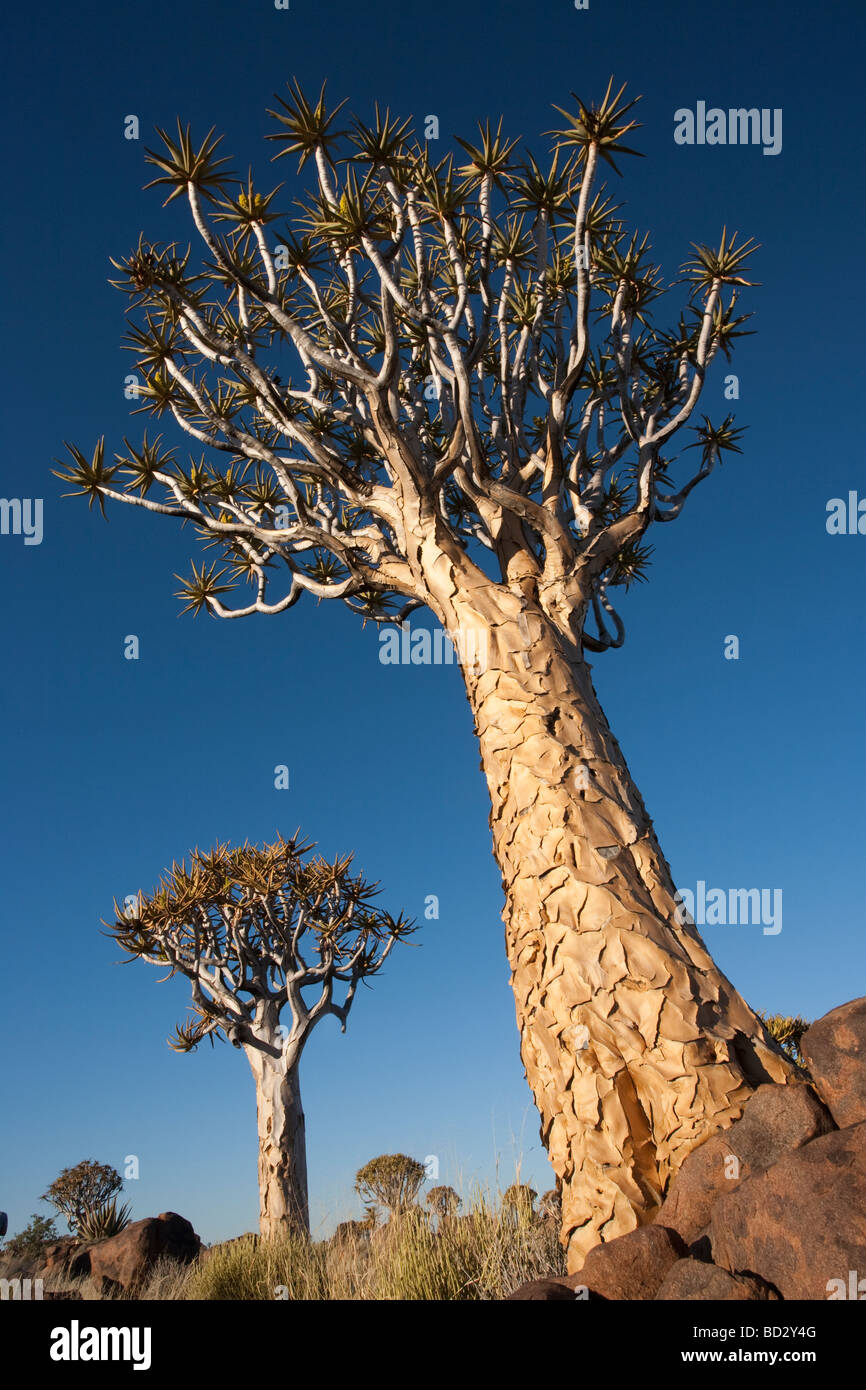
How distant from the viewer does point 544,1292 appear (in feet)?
11.9

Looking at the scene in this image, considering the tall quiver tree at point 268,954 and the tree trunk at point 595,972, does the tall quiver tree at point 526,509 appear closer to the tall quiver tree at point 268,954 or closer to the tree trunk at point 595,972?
the tree trunk at point 595,972

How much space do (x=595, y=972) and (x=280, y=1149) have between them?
9.23m

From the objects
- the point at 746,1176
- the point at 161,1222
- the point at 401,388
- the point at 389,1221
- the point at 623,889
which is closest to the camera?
the point at 746,1176

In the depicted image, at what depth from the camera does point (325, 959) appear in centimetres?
1347

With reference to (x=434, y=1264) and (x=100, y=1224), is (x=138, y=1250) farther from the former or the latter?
(x=434, y=1264)

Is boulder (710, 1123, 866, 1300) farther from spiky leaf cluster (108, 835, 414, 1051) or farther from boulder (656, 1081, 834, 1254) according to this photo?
spiky leaf cluster (108, 835, 414, 1051)

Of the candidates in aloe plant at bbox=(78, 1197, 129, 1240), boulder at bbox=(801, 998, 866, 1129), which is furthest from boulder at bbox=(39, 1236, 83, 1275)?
boulder at bbox=(801, 998, 866, 1129)

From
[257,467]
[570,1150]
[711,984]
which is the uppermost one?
[257,467]

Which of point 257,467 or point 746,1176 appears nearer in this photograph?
point 746,1176

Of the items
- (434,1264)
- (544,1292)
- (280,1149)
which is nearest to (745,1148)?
(544,1292)

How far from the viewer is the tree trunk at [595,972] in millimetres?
4473
